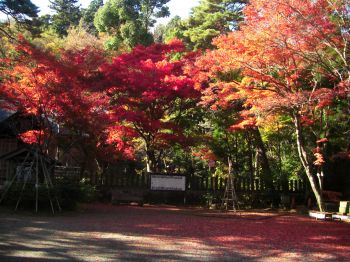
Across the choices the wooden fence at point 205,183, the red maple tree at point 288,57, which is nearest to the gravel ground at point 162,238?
the red maple tree at point 288,57

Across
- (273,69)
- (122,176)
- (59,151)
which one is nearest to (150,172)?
(122,176)

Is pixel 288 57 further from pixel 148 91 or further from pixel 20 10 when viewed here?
pixel 20 10

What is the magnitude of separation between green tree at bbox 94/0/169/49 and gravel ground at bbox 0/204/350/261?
74.1 ft

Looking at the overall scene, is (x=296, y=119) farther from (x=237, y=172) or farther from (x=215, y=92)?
(x=237, y=172)

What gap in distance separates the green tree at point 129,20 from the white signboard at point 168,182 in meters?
17.8

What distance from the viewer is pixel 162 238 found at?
888 centimetres

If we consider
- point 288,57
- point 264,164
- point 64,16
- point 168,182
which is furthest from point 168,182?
point 64,16

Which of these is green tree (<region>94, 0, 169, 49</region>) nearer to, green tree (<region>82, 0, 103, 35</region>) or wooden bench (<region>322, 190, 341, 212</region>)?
green tree (<region>82, 0, 103, 35</region>)

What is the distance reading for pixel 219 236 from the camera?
373 inches

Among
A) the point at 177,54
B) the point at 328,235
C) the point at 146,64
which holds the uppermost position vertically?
the point at 177,54

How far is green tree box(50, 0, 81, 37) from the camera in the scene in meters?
44.5

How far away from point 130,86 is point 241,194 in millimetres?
7046

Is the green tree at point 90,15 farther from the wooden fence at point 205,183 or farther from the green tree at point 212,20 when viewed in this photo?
the wooden fence at point 205,183

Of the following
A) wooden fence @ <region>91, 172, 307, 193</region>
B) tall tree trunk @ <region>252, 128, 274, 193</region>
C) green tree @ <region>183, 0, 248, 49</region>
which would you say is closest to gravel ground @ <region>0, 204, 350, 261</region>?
wooden fence @ <region>91, 172, 307, 193</region>
